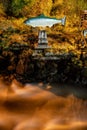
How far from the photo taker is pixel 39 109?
8.55 metres

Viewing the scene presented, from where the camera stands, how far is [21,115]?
27.1 ft

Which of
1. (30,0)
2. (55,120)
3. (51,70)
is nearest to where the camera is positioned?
(55,120)

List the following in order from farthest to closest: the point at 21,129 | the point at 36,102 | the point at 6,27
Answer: the point at 6,27, the point at 36,102, the point at 21,129

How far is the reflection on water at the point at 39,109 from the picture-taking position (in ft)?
25.5

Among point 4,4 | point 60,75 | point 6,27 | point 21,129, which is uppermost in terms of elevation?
point 4,4

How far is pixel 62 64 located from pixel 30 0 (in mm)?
4235

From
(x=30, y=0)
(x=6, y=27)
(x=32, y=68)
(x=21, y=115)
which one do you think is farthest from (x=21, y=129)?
(x=30, y=0)

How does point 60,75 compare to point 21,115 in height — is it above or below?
above

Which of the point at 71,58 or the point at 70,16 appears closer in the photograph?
the point at 71,58

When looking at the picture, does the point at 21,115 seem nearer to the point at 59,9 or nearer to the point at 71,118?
the point at 71,118

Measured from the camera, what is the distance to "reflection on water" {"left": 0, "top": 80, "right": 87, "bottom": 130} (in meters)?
7.78

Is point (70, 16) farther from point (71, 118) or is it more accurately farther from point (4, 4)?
point (71, 118)

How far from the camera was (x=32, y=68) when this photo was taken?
10102 mm

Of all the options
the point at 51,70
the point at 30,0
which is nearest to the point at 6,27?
the point at 30,0
